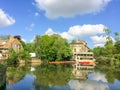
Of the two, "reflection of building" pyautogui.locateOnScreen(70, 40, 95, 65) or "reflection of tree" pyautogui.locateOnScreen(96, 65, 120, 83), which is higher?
"reflection of building" pyautogui.locateOnScreen(70, 40, 95, 65)

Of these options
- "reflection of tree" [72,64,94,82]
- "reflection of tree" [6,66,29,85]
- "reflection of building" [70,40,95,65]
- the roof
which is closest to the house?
the roof

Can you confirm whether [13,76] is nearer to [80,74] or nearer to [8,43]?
[80,74]

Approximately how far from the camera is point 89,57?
345ft

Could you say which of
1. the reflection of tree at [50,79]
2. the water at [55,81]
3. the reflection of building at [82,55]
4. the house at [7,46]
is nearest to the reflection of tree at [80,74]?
the water at [55,81]

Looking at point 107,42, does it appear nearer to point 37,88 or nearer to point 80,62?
point 80,62

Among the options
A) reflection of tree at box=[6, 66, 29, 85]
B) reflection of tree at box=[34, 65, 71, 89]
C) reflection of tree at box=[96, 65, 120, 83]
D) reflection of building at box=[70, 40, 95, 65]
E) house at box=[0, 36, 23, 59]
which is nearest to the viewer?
reflection of tree at box=[34, 65, 71, 89]

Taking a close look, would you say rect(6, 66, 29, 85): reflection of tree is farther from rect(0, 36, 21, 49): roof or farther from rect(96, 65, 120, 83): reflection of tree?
rect(0, 36, 21, 49): roof

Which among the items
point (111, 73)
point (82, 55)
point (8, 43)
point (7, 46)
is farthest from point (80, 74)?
point (82, 55)

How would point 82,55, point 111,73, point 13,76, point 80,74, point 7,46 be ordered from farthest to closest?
point 82,55
point 7,46
point 111,73
point 80,74
point 13,76

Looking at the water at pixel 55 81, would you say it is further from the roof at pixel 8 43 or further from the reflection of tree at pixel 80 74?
the roof at pixel 8 43

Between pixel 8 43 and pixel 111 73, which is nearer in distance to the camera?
pixel 111 73

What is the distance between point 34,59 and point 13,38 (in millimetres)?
12520

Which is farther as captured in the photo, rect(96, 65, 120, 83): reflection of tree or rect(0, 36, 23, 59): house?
rect(0, 36, 23, 59): house

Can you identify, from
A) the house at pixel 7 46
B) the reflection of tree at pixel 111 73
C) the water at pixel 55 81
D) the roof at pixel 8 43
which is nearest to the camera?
the water at pixel 55 81
